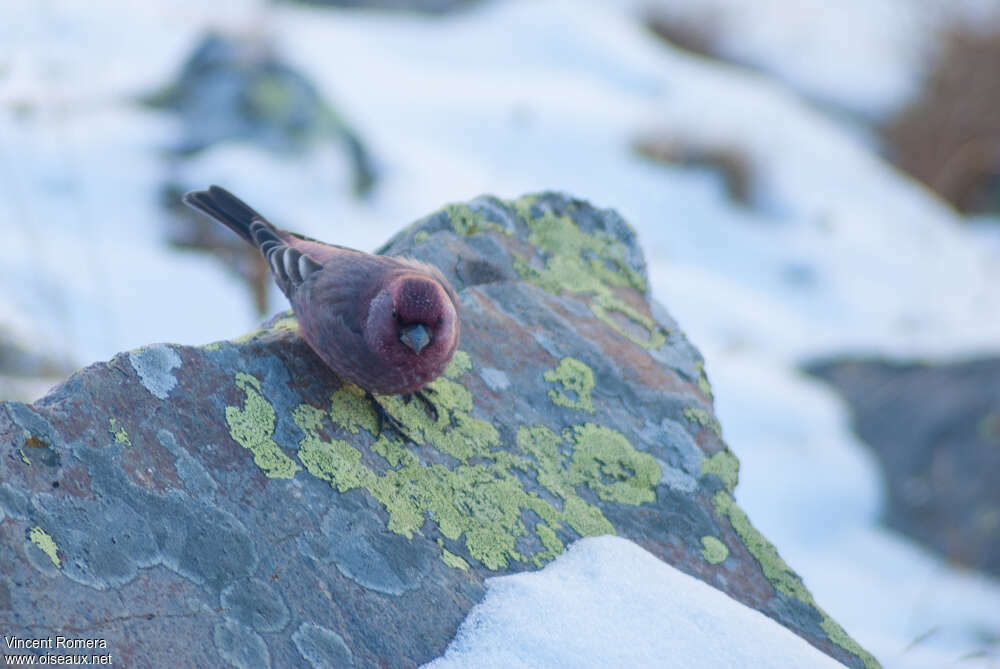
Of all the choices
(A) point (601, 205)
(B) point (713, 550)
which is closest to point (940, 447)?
(A) point (601, 205)

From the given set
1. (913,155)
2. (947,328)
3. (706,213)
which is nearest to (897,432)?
(947,328)

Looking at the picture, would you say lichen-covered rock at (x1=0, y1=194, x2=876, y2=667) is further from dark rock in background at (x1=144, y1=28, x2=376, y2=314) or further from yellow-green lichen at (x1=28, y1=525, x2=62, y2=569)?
dark rock in background at (x1=144, y1=28, x2=376, y2=314)

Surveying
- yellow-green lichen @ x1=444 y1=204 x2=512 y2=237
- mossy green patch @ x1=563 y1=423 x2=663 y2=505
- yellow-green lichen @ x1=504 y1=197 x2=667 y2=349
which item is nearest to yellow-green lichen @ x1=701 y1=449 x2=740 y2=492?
mossy green patch @ x1=563 y1=423 x2=663 y2=505

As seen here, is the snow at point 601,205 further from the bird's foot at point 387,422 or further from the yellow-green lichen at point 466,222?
the yellow-green lichen at point 466,222

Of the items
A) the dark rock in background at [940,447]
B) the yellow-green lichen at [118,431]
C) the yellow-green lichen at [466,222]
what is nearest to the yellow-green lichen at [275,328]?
the yellow-green lichen at [118,431]

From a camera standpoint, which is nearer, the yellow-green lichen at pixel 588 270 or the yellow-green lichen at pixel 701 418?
the yellow-green lichen at pixel 701 418
